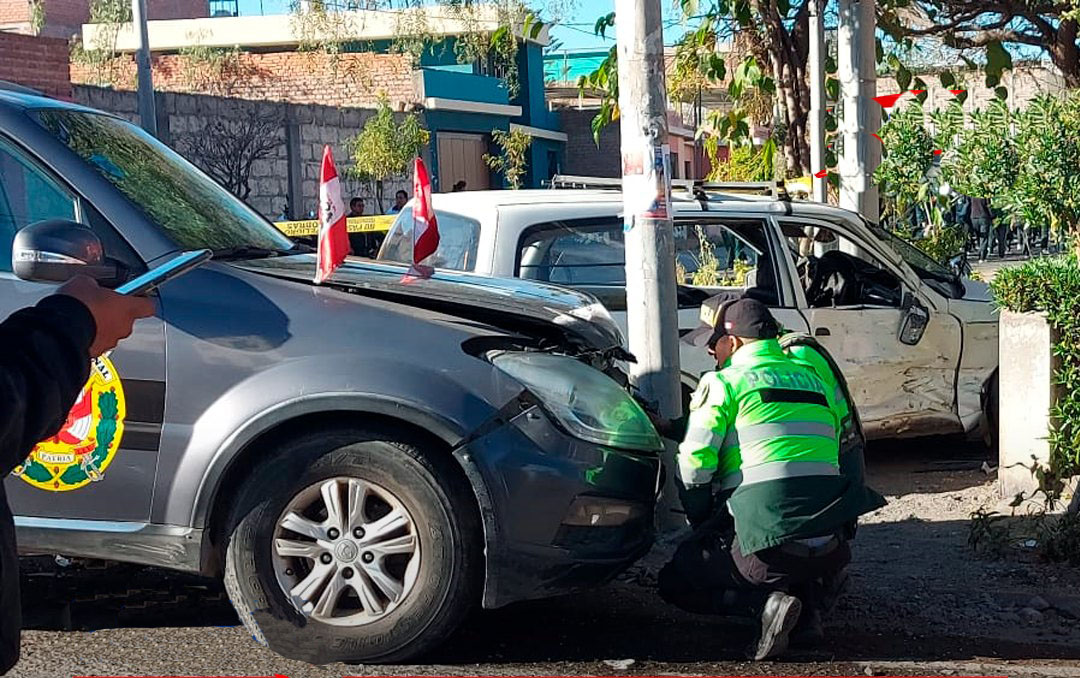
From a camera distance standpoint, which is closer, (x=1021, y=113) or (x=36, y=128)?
(x=36, y=128)

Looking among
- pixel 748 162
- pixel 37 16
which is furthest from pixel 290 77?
pixel 748 162

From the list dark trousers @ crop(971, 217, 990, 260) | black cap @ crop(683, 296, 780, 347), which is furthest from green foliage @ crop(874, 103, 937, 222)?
dark trousers @ crop(971, 217, 990, 260)

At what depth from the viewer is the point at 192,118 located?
2581 centimetres

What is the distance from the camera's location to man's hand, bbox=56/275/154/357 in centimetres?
222

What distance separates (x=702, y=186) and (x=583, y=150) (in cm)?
3460

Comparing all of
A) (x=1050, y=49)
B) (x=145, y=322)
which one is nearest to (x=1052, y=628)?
(x=145, y=322)

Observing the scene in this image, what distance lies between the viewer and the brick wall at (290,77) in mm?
34156

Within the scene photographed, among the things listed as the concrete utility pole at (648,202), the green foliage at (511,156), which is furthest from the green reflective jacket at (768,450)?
the green foliage at (511,156)

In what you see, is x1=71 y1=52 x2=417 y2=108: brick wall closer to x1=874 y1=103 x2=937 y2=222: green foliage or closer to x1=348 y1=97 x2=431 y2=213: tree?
x1=348 y1=97 x2=431 y2=213: tree

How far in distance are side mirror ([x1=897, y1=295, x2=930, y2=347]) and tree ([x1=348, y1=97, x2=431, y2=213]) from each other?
22.4 meters

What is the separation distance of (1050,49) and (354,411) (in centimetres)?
995

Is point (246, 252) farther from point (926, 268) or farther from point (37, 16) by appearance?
point (37, 16)

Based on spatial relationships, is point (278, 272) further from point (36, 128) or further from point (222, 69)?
point (222, 69)

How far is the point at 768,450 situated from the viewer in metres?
5.05
